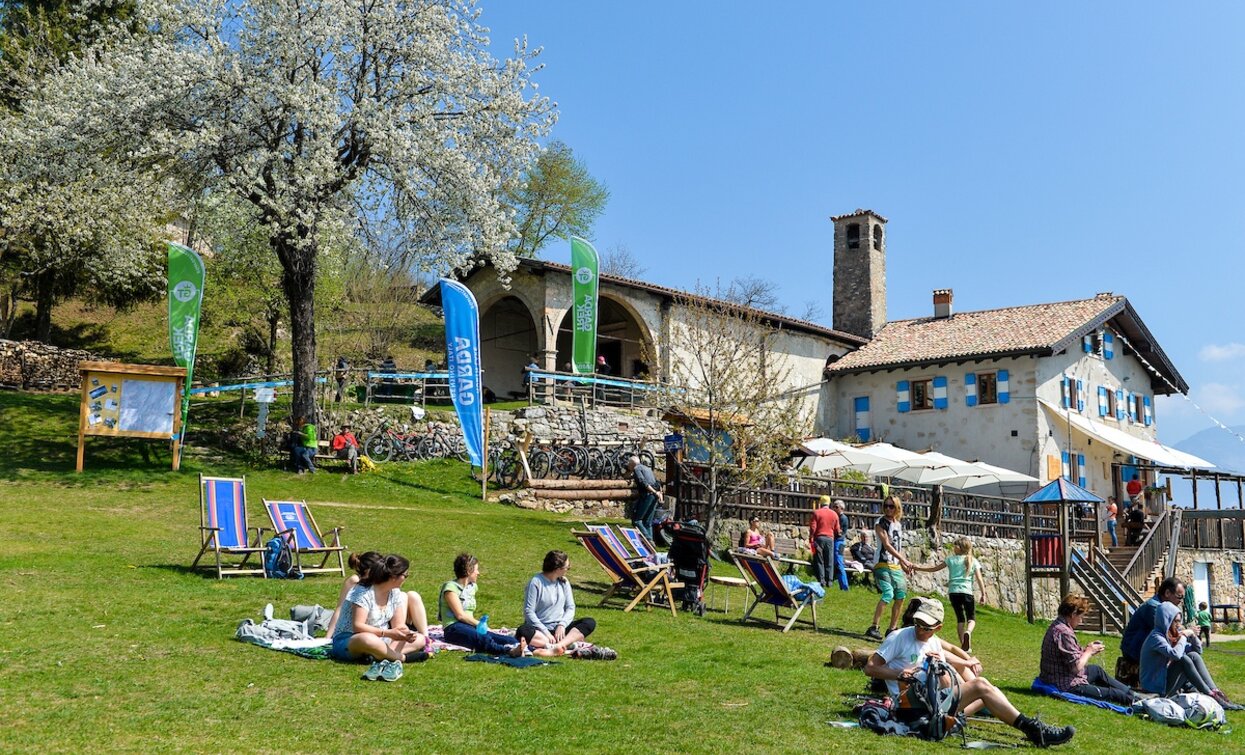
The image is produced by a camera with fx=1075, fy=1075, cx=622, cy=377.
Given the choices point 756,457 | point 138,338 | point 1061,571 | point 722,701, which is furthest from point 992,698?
point 138,338

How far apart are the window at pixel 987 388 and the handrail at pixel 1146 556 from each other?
29.2 ft

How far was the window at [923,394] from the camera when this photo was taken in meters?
34.3

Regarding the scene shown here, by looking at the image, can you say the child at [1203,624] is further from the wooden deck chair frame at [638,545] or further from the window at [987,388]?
the wooden deck chair frame at [638,545]

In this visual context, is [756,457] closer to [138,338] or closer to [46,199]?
[46,199]

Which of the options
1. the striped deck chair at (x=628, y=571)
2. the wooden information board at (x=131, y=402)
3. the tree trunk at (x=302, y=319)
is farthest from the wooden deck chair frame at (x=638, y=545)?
the tree trunk at (x=302, y=319)

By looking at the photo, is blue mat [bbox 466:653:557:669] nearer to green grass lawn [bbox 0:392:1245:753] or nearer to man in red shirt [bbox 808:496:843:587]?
green grass lawn [bbox 0:392:1245:753]

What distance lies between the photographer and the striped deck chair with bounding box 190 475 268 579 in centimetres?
1085

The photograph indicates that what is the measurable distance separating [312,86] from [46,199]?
32.6 feet

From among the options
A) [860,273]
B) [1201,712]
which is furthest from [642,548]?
[860,273]

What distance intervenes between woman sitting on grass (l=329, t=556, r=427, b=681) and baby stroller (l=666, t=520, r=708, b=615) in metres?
4.31

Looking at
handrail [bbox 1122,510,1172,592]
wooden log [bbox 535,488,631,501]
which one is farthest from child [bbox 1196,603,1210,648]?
wooden log [bbox 535,488,631,501]

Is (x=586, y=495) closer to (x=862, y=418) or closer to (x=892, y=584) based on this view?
(x=892, y=584)

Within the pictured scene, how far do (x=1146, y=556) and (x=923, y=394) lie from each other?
1193 centimetres

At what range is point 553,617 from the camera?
8.49m
